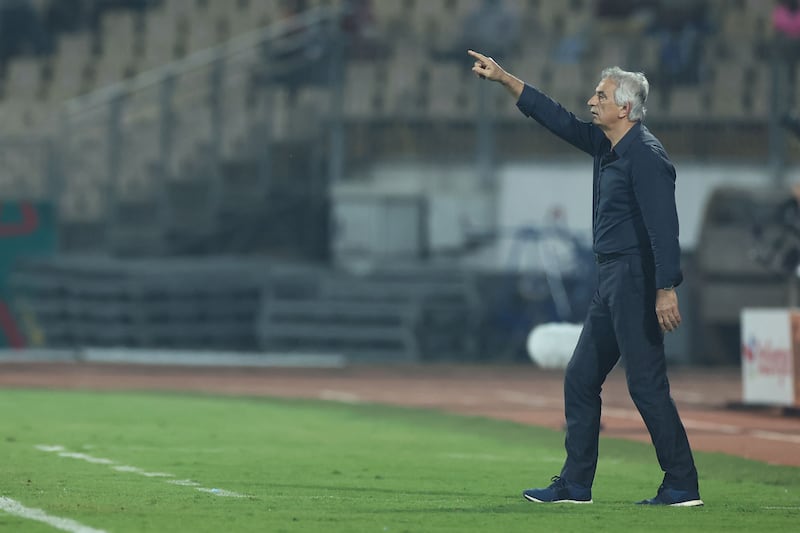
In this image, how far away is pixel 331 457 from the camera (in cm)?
1132

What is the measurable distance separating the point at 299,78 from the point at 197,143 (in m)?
1.90

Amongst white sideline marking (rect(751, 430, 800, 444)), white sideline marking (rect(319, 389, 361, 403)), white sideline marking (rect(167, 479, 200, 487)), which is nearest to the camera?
white sideline marking (rect(167, 479, 200, 487))

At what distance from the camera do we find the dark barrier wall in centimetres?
2548

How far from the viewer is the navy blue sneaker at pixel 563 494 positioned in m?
8.28

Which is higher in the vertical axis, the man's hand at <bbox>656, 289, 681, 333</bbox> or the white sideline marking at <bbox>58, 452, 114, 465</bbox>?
the man's hand at <bbox>656, 289, 681, 333</bbox>

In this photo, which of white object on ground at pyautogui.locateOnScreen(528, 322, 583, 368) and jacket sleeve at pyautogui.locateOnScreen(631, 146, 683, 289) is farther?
white object on ground at pyautogui.locateOnScreen(528, 322, 583, 368)

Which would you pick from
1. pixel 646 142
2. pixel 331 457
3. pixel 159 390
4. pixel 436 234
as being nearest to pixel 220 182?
pixel 436 234

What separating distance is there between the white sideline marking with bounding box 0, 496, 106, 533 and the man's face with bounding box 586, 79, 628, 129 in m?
3.20

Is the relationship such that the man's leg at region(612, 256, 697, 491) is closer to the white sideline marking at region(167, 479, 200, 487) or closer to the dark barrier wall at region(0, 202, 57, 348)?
the white sideline marking at region(167, 479, 200, 487)

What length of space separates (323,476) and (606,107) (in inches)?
113

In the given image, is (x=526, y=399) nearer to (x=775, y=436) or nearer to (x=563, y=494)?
(x=775, y=436)

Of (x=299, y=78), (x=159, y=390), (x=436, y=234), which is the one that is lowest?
(x=159, y=390)

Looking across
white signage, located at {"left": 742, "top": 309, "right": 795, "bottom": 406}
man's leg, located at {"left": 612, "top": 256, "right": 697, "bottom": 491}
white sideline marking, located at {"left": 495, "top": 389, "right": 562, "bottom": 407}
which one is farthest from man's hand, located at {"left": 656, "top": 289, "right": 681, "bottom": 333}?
white sideline marking, located at {"left": 495, "top": 389, "right": 562, "bottom": 407}

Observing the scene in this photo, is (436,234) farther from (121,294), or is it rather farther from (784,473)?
(784,473)
